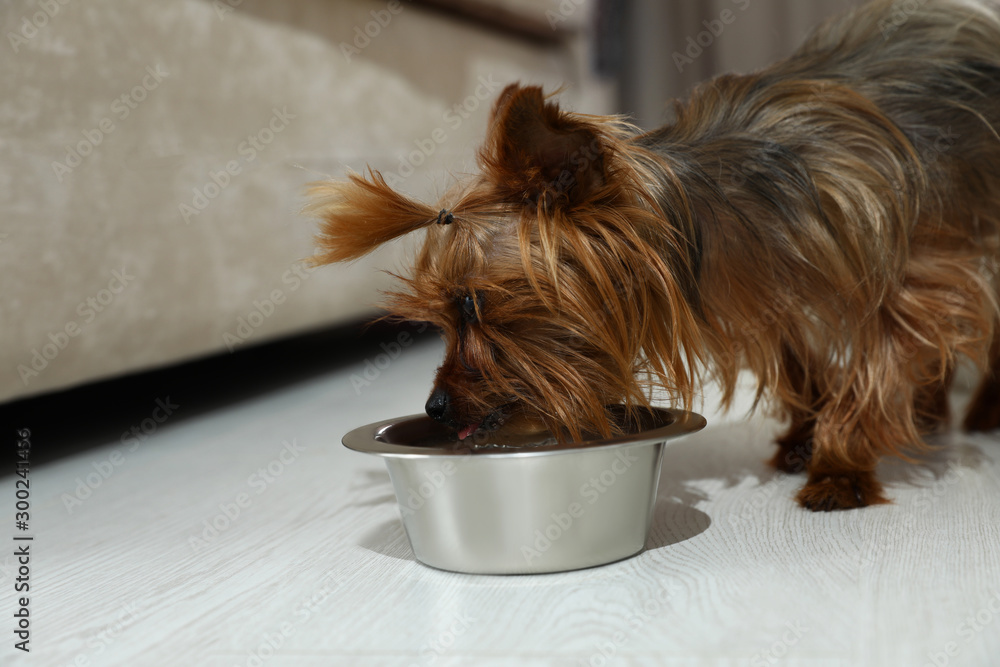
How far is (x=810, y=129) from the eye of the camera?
151 centimetres

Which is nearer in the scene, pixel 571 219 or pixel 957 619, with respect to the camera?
pixel 957 619

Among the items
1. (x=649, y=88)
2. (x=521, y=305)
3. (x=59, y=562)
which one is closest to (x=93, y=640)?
(x=59, y=562)

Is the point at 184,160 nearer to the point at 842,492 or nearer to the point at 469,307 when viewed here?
the point at 469,307

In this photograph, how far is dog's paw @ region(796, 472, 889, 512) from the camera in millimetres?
1431

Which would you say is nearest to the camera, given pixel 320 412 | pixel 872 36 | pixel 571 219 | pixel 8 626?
pixel 8 626

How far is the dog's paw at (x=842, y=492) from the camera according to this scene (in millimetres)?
1431

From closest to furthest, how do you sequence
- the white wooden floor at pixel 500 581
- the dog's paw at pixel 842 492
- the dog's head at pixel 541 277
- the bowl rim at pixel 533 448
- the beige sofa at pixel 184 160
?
the white wooden floor at pixel 500 581, the bowl rim at pixel 533 448, the dog's head at pixel 541 277, the dog's paw at pixel 842 492, the beige sofa at pixel 184 160

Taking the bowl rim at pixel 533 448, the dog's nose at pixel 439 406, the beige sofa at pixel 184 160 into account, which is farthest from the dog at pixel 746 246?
the beige sofa at pixel 184 160

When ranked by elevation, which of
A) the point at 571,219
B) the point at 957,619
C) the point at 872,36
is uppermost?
the point at 872,36

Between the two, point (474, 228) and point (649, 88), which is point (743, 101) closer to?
point (474, 228)

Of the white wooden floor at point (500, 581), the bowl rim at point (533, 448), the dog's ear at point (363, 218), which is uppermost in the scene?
the dog's ear at point (363, 218)

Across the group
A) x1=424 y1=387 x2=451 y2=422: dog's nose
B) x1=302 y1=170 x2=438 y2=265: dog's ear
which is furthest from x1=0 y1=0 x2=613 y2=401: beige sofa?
x1=424 y1=387 x2=451 y2=422: dog's nose

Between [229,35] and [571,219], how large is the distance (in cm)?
135

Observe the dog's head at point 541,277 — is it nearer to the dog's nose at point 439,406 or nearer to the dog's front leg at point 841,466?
the dog's nose at point 439,406
